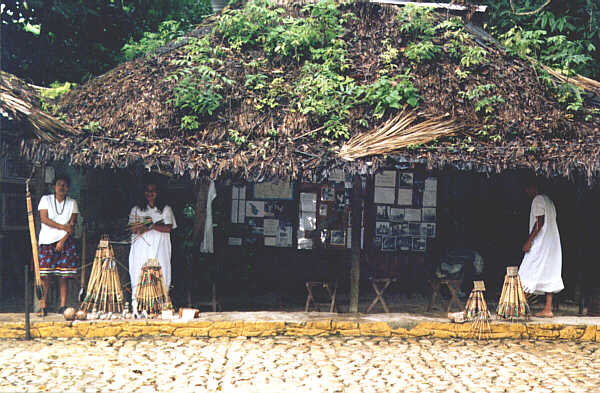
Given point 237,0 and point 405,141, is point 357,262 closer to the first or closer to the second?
point 405,141

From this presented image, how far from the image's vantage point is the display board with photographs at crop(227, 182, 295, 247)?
10359mm

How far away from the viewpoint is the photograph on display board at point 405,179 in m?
10.5

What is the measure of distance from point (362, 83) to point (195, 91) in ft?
8.17

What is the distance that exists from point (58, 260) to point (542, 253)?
6455mm

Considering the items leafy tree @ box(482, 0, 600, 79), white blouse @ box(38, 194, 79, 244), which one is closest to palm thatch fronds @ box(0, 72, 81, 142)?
white blouse @ box(38, 194, 79, 244)

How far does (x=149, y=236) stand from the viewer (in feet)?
27.5

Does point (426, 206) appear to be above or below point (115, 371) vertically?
above

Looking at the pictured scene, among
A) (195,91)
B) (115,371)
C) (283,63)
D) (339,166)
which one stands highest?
(283,63)

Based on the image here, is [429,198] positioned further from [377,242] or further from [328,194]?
[328,194]

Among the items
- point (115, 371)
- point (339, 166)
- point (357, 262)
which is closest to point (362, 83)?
point (339, 166)

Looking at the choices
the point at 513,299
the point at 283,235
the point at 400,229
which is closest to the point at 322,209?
the point at 283,235

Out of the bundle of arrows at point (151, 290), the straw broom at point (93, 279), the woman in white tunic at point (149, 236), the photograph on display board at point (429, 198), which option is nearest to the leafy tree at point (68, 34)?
the woman in white tunic at point (149, 236)

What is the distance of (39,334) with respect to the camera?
7594 mm

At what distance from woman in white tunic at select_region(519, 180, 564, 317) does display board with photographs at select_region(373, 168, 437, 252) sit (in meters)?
2.24
